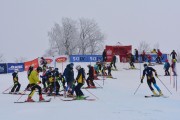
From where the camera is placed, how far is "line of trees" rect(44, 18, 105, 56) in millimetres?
92625

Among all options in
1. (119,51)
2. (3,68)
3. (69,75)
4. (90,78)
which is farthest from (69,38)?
(69,75)

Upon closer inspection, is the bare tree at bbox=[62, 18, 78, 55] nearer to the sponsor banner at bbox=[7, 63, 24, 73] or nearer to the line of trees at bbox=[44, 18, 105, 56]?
the line of trees at bbox=[44, 18, 105, 56]

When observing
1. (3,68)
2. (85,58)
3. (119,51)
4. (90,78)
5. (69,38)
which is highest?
(69,38)

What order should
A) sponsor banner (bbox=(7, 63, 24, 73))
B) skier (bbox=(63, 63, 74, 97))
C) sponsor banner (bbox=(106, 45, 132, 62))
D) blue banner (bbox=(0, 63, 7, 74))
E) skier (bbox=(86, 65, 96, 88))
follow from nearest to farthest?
skier (bbox=(63, 63, 74, 97)) < skier (bbox=(86, 65, 96, 88)) < blue banner (bbox=(0, 63, 7, 74)) < sponsor banner (bbox=(7, 63, 24, 73)) < sponsor banner (bbox=(106, 45, 132, 62))

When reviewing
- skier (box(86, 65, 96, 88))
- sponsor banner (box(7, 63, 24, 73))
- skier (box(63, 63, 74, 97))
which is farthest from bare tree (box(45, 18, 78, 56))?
skier (box(63, 63, 74, 97))

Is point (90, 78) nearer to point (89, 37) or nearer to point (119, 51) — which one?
point (119, 51)

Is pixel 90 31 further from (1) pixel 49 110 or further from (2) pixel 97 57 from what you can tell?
(1) pixel 49 110

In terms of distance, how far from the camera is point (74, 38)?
92812 millimetres

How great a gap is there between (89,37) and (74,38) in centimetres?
627

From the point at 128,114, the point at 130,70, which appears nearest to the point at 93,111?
the point at 128,114

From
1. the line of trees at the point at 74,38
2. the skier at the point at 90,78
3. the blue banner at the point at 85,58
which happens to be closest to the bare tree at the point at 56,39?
the line of trees at the point at 74,38

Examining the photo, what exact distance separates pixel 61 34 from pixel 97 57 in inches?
1779

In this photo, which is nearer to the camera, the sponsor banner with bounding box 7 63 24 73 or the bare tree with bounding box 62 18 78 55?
the sponsor banner with bounding box 7 63 24 73

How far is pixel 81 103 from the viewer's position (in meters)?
16.6
